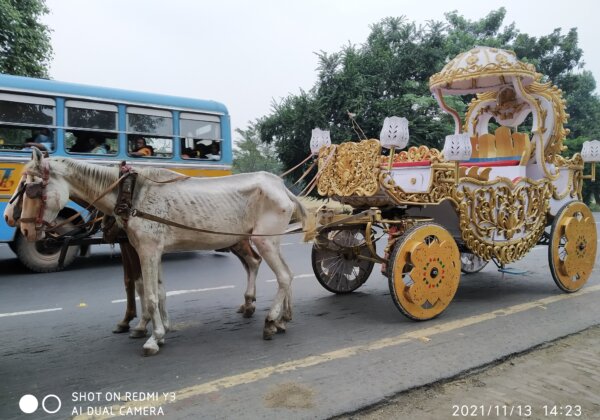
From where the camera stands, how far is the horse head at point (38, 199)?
11.1 feet

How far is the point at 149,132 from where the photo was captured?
8555 millimetres

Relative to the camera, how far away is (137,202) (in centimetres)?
373

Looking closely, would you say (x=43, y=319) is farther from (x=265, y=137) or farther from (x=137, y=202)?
(x=265, y=137)

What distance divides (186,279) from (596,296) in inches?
221

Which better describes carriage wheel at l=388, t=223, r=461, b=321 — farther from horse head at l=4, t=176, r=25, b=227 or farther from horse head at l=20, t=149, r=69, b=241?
horse head at l=4, t=176, r=25, b=227

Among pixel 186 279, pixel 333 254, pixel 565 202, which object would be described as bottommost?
pixel 186 279

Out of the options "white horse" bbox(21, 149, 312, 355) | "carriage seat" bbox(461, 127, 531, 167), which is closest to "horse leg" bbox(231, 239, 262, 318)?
"white horse" bbox(21, 149, 312, 355)

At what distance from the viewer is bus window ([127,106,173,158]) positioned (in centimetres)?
834

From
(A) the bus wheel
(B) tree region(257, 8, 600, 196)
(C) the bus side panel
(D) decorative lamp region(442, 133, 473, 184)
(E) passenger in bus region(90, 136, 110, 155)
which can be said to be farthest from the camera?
(B) tree region(257, 8, 600, 196)

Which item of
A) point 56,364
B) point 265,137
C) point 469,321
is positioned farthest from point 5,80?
point 265,137

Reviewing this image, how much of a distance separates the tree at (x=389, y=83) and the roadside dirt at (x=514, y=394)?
15.1 meters

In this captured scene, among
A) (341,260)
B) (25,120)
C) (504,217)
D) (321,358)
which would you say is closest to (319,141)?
(341,260)

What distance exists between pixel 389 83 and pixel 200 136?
14476 millimetres

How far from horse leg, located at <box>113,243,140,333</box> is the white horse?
0.18 m
